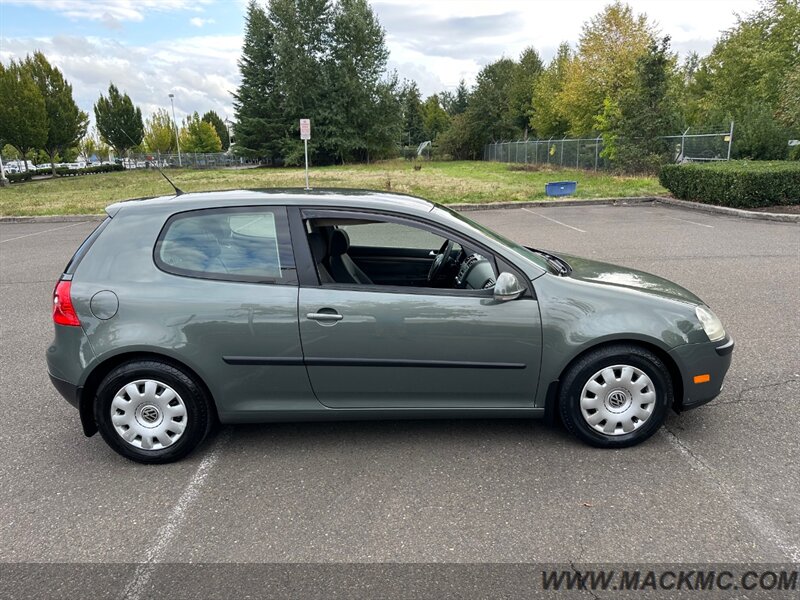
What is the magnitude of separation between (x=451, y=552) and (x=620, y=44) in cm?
3865

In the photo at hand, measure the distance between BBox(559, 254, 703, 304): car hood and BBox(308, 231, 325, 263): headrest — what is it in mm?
1526

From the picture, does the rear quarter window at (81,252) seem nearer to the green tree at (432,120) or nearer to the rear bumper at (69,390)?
the rear bumper at (69,390)

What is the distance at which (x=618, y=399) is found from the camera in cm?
319

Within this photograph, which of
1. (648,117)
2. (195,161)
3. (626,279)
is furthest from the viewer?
(195,161)

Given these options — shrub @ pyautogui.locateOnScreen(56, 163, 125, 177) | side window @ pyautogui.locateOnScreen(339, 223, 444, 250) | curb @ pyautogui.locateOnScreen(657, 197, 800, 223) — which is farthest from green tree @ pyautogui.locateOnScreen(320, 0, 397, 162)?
side window @ pyautogui.locateOnScreen(339, 223, 444, 250)

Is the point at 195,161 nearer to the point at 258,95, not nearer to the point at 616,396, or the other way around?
the point at 258,95

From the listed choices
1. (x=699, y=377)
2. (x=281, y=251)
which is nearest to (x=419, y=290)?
(x=281, y=251)

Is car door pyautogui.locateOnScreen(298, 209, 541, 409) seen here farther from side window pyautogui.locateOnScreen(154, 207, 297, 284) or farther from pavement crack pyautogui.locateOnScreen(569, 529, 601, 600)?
pavement crack pyautogui.locateOnScreen(569, 529, 601, 600)

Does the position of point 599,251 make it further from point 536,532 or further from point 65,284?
point 65,284

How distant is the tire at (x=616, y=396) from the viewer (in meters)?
3.13

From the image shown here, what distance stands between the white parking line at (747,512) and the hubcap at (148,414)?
2.91 metres

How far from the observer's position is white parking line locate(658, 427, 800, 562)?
2.43 m

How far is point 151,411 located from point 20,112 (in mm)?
46477

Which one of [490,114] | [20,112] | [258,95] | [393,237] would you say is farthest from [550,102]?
[393,237]
